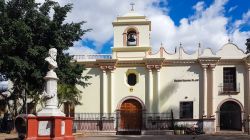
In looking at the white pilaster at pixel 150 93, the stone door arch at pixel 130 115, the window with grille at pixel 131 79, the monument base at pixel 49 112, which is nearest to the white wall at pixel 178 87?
the white pilaster at pixel 150 93

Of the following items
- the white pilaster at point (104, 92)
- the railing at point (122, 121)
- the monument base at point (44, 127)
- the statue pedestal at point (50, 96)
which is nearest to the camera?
the monument base at point (44, 127)

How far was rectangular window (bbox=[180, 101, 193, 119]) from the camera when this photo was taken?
1462 inches

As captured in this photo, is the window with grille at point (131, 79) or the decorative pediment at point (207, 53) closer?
the decorative pediment at point (207, 53)

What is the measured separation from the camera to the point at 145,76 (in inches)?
1492

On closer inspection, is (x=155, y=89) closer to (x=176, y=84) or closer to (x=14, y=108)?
(x=176, y=84)

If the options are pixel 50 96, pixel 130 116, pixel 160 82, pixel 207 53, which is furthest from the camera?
pixel 130 116

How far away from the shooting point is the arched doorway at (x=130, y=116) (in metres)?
37.5

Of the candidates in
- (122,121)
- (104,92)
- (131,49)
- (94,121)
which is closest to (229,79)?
(131,49)

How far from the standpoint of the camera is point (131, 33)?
38.6 m

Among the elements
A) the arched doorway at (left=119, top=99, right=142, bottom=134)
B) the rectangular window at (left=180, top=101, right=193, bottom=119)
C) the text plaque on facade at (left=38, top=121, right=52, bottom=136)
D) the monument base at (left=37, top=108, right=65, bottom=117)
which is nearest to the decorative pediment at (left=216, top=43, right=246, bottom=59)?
the rectangular window at (left=180, top=101, right=193, bottom=119)

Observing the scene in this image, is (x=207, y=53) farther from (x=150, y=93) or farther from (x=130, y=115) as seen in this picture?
(x=130, y=115)

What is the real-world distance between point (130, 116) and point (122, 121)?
2.69 feet

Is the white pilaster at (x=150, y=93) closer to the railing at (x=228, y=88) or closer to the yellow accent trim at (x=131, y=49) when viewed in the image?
the yellow accent trim at (x=131, y=49)

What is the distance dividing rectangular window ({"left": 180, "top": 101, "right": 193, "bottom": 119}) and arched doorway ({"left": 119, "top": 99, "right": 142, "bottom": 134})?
11.5ft
